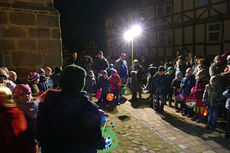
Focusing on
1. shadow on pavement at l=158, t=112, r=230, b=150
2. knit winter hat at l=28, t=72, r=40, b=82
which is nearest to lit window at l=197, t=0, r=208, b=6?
shadow on pavement at l=158, t=112, r=230, b=150

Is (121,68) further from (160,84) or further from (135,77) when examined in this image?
(160,84)

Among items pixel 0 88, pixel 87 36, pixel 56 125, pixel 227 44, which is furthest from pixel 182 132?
pixel 87 36

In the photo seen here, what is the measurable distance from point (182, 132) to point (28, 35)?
16.4 feet

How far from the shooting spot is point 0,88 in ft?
6.00

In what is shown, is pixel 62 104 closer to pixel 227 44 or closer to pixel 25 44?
pixel 25 44

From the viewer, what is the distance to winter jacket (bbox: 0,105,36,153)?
166 cm

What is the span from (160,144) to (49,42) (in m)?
4.04

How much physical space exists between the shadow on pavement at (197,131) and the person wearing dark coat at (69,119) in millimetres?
3724

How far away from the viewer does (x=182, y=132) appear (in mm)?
4508

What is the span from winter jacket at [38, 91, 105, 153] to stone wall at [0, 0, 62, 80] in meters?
3.09

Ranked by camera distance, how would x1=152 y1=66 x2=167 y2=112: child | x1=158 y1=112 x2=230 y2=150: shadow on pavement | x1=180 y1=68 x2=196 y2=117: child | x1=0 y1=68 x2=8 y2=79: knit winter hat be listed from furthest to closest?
x1=152 y1=66 x2=167 y2=112: child < x1=180 y1=68 x2=196 y2=117: child < x1=158 y1=112 x2=230 y2=150: shadow on pavement < x1=0 y1=68 x2=8 y2=79: knit winter hat

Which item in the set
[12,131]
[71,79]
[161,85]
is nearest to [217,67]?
[161,85]

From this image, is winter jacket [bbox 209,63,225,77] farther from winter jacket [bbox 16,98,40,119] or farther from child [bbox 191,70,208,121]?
winter jacket [bbox 16,98,40,119]

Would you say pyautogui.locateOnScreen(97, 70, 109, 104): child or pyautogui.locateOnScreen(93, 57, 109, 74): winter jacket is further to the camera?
pyautogui.locateOnScreen(93, 57, 109, 74): winter jacket
